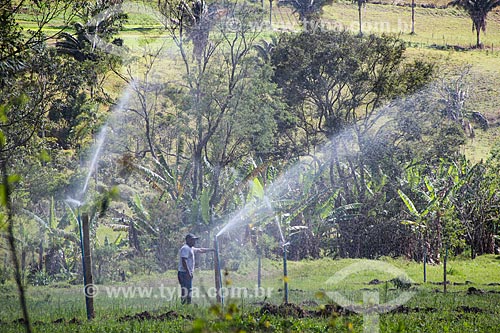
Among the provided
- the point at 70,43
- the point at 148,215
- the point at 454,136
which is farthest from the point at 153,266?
the point at 70,43

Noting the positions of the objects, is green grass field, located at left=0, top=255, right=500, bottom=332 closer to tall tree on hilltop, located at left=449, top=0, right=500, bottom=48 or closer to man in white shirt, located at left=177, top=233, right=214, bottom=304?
man in white shirt, located at left=177, top=233, right=214, bottom=304

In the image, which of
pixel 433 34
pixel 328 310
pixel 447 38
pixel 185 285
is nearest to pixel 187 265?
pixel 185 285

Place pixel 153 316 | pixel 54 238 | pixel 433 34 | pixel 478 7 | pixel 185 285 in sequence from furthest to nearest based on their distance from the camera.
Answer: pixel 433 34 < pixel 478 7 < pixel 54 238 < pixel 185 285 < pixel 153 316

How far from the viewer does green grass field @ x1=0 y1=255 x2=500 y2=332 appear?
9445 millimetres

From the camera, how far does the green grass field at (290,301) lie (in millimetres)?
9445

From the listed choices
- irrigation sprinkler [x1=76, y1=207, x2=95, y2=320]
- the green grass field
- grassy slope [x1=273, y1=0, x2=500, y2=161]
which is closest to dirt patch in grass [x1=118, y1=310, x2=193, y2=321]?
the green grass field

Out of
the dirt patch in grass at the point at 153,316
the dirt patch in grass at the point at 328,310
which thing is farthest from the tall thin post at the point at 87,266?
the dirt patch in grass at the point at 328,310

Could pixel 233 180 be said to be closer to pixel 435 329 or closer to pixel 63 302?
pixel 63 302

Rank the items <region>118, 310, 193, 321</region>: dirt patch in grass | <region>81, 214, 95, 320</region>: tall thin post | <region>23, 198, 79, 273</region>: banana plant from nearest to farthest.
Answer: <region>81, 214, 95, 320</region>: tall thin post
<region>118, 310, 193, 321</region>: dirt patch in grass
<region>23, 198, 79, 273</region>: banana plant

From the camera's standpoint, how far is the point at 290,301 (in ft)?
46.0

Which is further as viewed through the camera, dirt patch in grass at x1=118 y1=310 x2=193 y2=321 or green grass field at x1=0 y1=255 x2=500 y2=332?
dirt patch in grass at x1=118 y1=310 x2=193 y2=321

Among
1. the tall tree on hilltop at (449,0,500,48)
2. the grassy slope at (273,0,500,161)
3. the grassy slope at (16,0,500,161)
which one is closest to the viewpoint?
the grassy slope at (16,0,500,161)

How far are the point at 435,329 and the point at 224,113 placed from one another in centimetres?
1461

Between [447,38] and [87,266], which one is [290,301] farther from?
[447,38]
